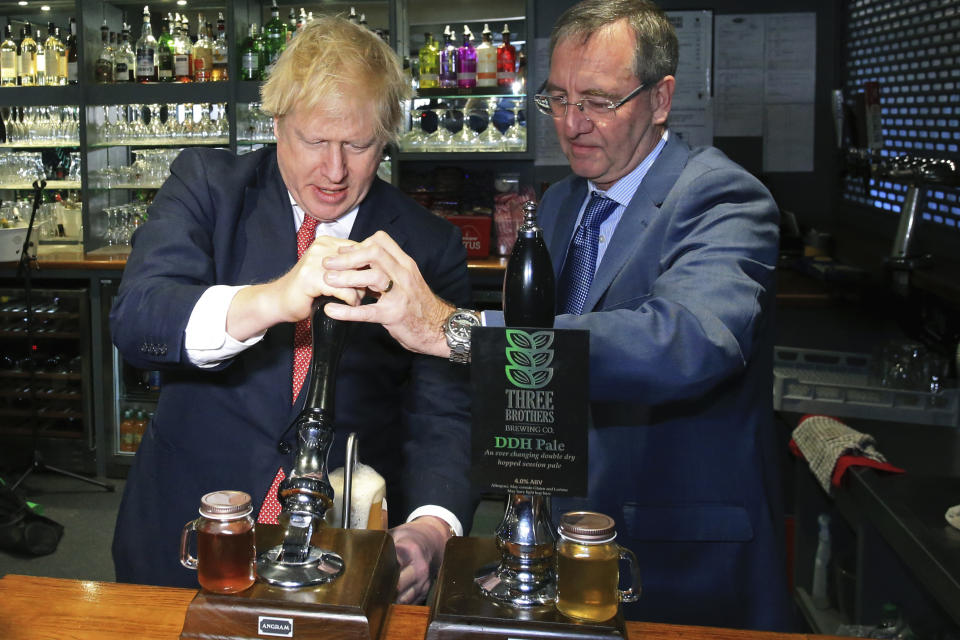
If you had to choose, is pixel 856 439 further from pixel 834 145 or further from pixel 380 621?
pixel 834 145

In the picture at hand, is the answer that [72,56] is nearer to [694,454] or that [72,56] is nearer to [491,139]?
Result: [491,139]

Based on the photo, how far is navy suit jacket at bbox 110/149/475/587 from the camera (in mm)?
1722

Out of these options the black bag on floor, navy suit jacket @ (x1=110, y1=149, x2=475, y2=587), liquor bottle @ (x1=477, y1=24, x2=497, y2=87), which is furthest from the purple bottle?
navy suit jacket @ (x1=110, y1=149, x2=475, y2=587)

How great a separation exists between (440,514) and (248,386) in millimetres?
421

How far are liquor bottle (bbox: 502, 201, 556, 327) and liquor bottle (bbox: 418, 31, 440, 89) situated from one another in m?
4.24

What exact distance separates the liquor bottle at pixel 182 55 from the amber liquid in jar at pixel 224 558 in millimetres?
4747

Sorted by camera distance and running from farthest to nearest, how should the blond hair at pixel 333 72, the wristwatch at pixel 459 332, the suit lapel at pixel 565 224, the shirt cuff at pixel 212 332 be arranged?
the suit lapel at pixel 565 224
the blond hair at pixel 333 72
the shirt cuff at pixel 212 332
the wristwatch at pixel 459 332

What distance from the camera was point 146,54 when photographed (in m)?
5.39

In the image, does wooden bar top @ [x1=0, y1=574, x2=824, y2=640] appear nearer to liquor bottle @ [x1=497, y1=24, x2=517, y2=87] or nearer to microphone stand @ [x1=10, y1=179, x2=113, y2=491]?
microphone stand @ [x1=10, y1=179, x2=113, y2=491]

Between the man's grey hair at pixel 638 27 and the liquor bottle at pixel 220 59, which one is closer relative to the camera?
the man's grey hair at pixel 638 27

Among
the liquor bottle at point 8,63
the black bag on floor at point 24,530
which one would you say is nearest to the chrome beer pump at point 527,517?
the black bag on floor at point 24,530

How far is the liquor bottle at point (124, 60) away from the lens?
5.46m

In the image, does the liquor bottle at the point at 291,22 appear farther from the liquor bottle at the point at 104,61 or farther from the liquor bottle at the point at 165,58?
the liquor bottle at the point at 104,61

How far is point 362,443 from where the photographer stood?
1822mm
